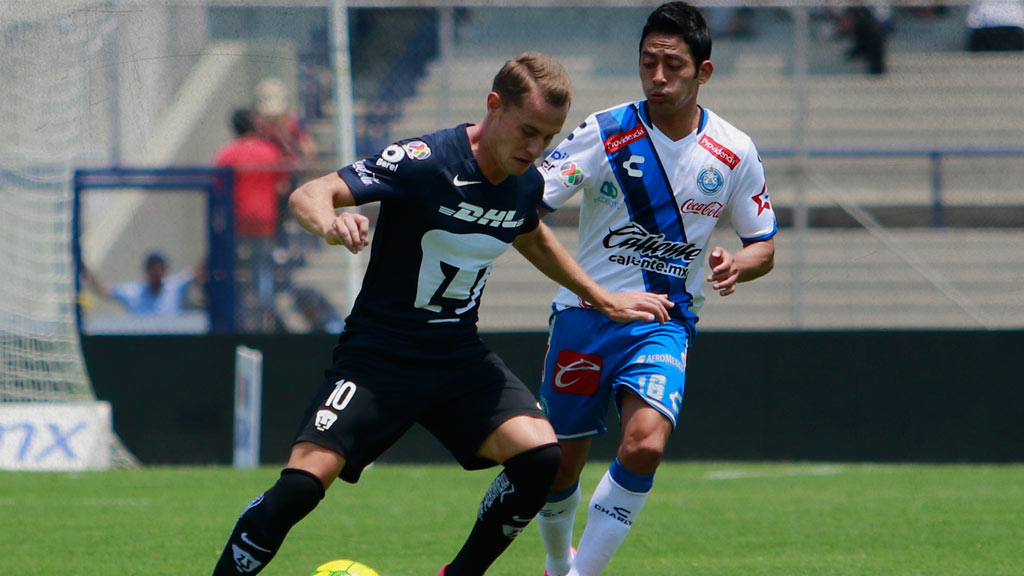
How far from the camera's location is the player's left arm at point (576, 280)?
5.02m

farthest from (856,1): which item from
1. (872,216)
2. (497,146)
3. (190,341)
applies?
(497,146)

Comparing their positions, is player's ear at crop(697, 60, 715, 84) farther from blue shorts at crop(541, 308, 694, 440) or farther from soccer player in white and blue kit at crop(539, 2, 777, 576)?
blue shorts at crop(541, 308, 694, 440)

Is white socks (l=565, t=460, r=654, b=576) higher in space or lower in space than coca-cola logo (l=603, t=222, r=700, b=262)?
lower

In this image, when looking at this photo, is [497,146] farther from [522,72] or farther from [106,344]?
[106,344]

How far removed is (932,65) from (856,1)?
84 centimetres

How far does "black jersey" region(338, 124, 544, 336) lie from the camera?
458cm

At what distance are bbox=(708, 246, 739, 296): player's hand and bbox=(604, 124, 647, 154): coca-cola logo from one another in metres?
0.66

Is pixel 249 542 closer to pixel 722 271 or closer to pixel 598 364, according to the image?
pixel 598 364

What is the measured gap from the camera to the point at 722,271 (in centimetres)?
521

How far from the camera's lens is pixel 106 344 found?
1077cm

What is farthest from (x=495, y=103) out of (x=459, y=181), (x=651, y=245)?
A: (x=651, y=245)

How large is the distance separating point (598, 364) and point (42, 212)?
265 inches

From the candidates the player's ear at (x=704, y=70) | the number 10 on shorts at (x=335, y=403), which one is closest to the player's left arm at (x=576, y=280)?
the number 10 on shorts at (x=335, y=403)

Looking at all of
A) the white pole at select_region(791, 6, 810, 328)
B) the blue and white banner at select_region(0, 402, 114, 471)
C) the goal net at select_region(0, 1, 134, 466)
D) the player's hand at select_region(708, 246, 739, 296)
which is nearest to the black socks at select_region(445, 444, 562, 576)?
the player's hand at select_region(708, 246, 739, 296)
